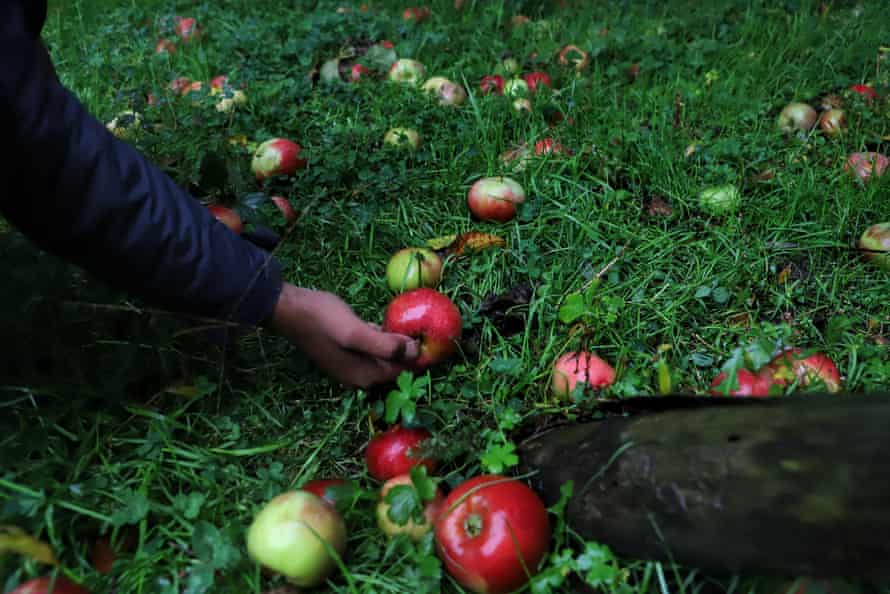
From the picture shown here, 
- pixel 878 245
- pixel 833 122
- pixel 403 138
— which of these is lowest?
pixel 403 138

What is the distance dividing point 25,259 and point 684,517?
189cm

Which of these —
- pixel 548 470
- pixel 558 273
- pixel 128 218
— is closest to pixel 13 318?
pixel 128 218

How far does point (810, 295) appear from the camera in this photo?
218 cm

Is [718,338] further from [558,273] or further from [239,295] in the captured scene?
[239,295]

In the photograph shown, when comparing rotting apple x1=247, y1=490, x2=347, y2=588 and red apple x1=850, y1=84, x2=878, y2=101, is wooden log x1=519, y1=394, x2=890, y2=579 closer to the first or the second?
rotting apple x1=247, y1=490, x2=347, y2=588

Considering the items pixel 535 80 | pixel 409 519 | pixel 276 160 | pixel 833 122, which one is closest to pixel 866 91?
pixel 833 122

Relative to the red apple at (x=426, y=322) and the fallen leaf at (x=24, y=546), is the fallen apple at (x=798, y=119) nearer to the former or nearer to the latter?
the red apple at (x=426, y=322)

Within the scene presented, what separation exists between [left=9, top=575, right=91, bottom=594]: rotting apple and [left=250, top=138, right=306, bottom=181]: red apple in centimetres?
169

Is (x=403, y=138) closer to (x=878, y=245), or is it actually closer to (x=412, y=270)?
(x=412, y=270)

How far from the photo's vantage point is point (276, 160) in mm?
2594

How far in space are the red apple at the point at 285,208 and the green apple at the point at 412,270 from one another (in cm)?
48

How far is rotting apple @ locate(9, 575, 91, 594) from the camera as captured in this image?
3.99ft

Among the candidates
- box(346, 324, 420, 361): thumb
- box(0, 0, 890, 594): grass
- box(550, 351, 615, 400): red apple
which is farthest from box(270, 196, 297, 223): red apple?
box(550, 351, 615, 400): red apple

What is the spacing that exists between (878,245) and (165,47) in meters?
3.66
